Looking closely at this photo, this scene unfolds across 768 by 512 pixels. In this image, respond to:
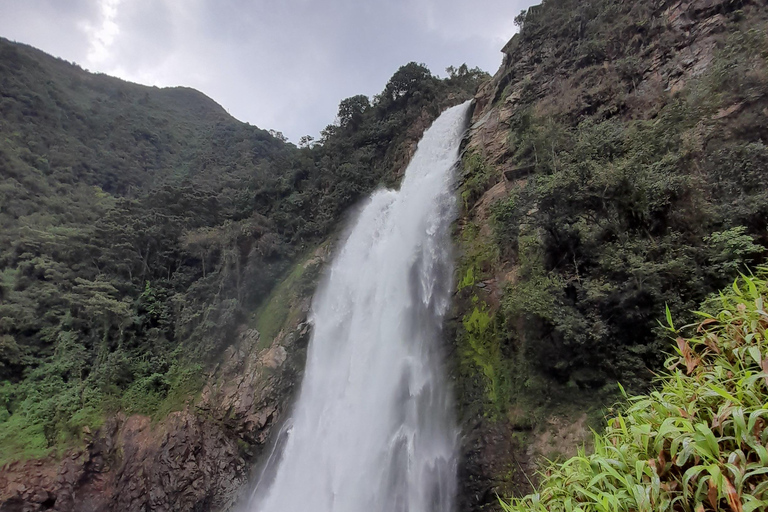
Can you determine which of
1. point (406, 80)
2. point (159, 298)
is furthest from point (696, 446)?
point (406, 80)

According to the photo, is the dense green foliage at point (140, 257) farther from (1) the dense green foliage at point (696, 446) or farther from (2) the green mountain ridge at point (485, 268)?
(1) the dense green foliage at point (696, 446)

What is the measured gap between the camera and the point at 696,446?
5.69 feet

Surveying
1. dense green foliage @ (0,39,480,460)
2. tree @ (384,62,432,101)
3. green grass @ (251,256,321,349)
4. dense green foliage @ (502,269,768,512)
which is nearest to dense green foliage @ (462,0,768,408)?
dense green foliage @ (502,269,768,512)

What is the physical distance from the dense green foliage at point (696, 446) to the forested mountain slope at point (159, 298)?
11.7 m

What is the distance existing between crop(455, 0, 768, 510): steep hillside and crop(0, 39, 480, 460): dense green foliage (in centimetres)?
1051

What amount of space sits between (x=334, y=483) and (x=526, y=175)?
9.71m

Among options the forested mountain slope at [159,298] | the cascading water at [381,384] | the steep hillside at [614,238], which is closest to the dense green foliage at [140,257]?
the forested mountain slope at [159,298]

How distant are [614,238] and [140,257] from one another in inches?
761

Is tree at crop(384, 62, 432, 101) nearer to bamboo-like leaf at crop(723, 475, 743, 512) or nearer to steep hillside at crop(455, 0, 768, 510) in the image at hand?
steep hillside at crop(455, 0, 768, 510)

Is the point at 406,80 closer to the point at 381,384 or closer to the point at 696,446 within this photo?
the point at 381,384

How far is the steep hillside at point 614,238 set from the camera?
5793mm

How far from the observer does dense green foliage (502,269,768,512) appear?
5.34ft

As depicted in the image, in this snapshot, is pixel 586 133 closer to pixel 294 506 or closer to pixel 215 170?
pixel 294 506

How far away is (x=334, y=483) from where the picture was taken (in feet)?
30.5
